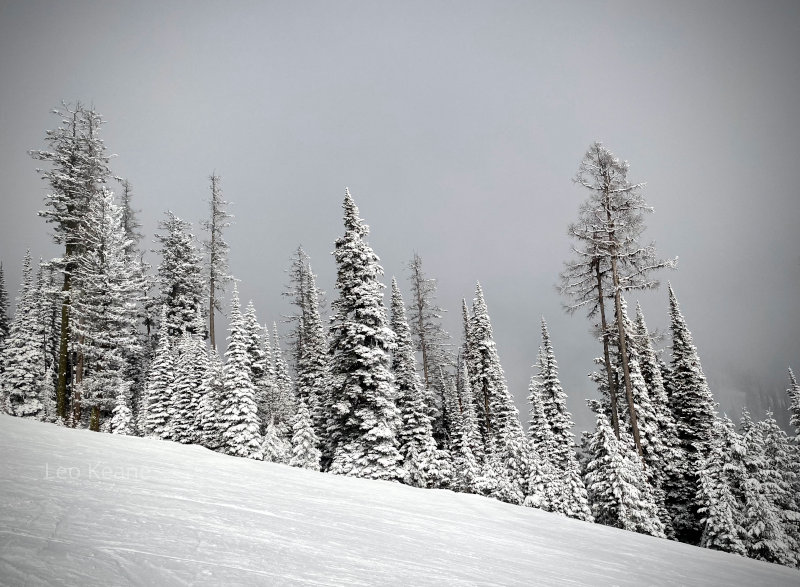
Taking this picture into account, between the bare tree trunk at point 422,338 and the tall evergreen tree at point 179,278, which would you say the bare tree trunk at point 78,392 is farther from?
the bare tree trunk at point 422,338

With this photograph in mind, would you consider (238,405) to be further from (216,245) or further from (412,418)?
(216,245)

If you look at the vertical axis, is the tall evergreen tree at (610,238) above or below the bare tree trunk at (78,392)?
above

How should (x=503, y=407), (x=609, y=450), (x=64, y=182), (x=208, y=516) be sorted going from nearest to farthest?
(x=208, y=516) < (x=609, y=450) < (x=64, y=182) < (x=503, y=407)

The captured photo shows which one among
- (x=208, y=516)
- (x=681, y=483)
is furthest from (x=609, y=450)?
(x=208, y=516)

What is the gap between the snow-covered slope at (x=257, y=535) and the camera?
2.84 m

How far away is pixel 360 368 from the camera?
23.4 metres

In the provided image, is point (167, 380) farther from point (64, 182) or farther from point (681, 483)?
point (681, 483)

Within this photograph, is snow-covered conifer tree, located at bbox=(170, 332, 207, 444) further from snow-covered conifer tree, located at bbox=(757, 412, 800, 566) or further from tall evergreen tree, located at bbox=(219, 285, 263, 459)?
snow-covered conifer tree, located at bbox=(757, 412, 800, 566)

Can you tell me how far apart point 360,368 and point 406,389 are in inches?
328

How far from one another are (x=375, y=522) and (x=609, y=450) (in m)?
16.1

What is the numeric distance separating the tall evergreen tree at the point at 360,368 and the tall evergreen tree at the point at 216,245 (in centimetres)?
1636

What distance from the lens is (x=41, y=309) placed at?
3484 centimetres

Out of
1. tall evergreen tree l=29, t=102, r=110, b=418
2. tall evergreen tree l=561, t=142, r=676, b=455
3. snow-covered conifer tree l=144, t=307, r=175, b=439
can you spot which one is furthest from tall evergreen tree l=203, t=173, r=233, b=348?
tall evergreen tree l=561, t=142, r=676, b=455

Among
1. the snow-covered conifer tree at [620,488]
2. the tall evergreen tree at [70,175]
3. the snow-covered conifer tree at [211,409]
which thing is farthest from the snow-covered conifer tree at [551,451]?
the tall evergreen tree at [70,175]
